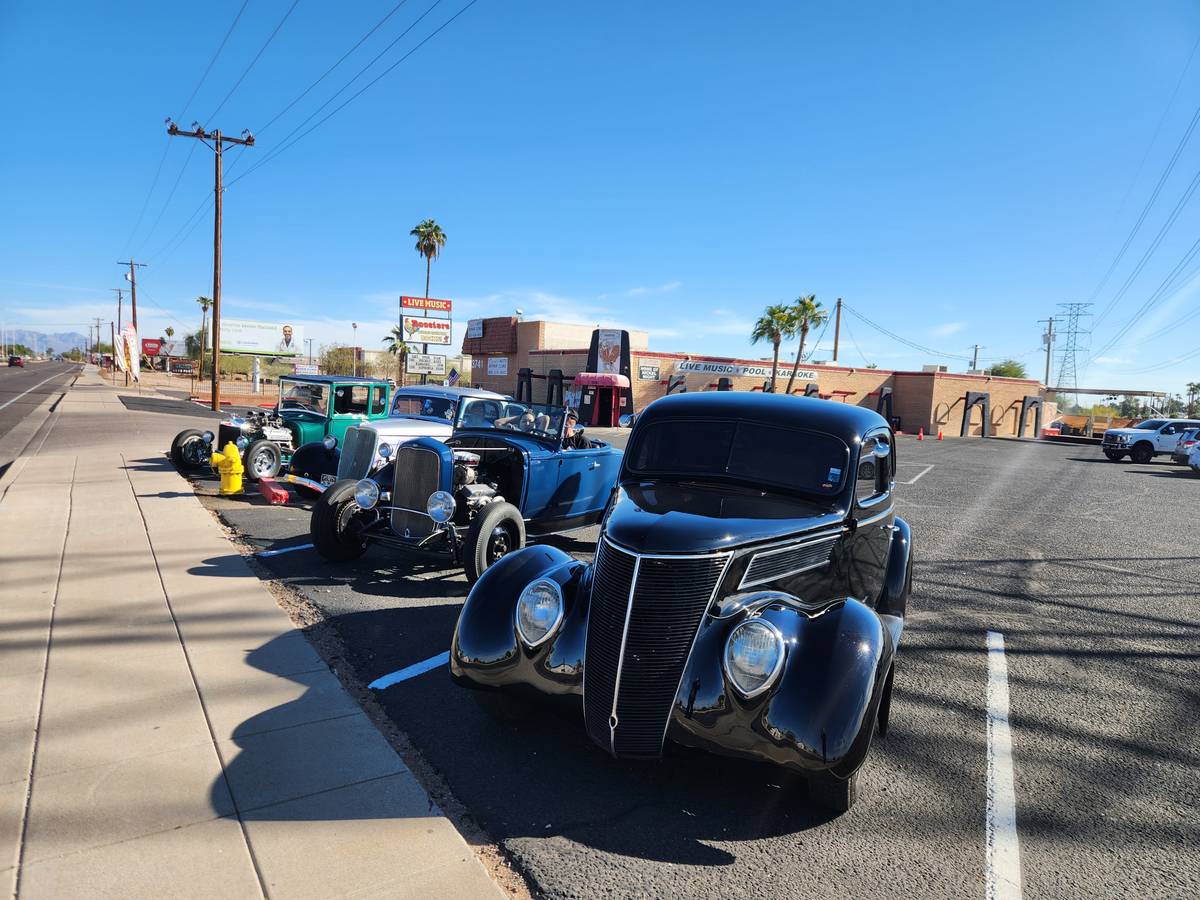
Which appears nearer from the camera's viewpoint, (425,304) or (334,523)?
(334,523)

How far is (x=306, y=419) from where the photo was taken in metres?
11.7

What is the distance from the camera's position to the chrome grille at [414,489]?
670 cm

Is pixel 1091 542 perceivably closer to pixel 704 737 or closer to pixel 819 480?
pixel 819 480

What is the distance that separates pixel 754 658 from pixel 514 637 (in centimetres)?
117

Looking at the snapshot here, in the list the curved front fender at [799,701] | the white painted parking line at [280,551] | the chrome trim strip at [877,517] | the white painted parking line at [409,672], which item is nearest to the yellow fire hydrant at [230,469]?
the white painted parking line at [280,551]

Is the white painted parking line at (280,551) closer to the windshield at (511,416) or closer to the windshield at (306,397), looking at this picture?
the windshield at (511,416)

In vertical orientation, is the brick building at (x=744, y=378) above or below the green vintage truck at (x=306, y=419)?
above

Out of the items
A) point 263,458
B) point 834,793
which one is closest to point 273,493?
point 263,458

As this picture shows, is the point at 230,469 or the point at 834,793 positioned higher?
the point at 230,469

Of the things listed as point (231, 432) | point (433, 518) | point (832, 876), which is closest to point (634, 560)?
point (832, 876)

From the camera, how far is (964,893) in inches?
108

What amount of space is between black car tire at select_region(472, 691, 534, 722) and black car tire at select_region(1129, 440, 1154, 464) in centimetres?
2954

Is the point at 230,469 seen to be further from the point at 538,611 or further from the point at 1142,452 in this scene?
the point at 1142,452

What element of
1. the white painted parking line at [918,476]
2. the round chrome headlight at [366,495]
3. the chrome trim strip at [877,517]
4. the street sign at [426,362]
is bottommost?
the white painted parking line at [918,476]
